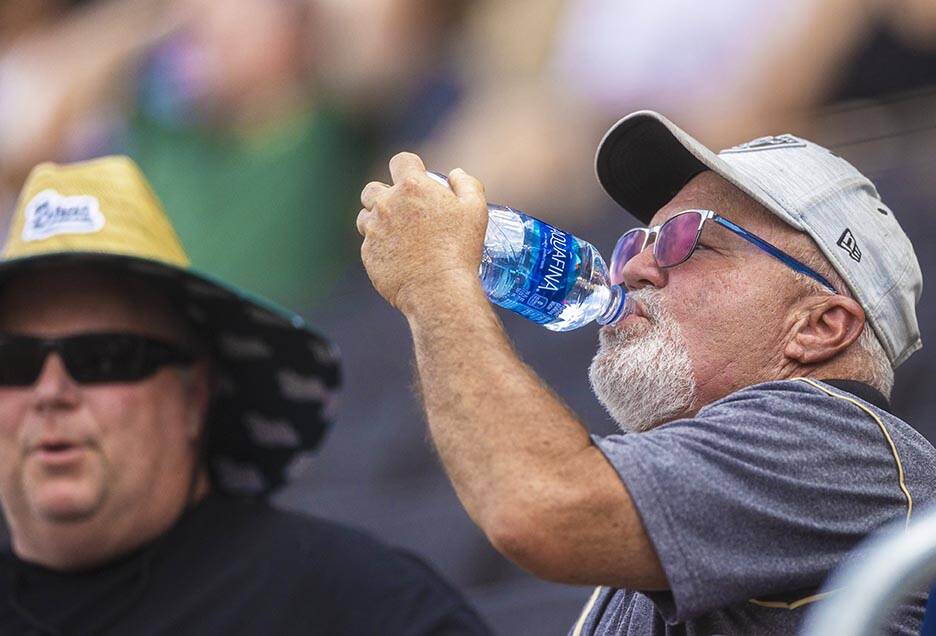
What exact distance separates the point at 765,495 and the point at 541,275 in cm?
65

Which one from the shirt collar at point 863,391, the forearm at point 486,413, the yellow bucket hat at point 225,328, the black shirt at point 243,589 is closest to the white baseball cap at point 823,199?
the shirt collar at point 863,391

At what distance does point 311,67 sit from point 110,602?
3.38 m

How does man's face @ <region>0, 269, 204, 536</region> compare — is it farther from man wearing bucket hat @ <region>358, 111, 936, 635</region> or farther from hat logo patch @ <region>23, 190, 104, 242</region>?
man wearing bucket hat @ <region>358, 111, 936, 635</region>

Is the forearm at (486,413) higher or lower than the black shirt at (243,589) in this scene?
higher

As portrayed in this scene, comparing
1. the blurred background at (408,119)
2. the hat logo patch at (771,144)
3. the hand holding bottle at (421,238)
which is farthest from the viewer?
the blurred background at (408,119)

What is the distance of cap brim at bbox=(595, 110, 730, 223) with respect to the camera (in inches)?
82.8

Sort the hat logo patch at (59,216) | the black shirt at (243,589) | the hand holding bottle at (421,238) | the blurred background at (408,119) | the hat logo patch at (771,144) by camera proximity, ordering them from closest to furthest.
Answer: the hand holding bottle at (421,238)
the hat logo patch at (771,144)
the black shirt at (243,589)
the hat logo patch at (59,216)
the blurred background at (408,119)

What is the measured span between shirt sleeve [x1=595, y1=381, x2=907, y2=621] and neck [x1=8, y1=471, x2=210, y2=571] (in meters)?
1.41

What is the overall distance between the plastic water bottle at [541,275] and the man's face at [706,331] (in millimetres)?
108

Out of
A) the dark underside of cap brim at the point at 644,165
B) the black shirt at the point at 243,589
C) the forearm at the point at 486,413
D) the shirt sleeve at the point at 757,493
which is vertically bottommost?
the black shirt at the point at 243,589

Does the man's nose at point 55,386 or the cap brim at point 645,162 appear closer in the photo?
the cap brim at point 645,162

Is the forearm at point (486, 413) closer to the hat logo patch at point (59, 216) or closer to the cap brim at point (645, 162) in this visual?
the cap brim at point (645, 162)

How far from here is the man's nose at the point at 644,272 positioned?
2.05m

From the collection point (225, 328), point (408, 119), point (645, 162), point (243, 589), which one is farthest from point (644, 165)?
point (408, 119)
